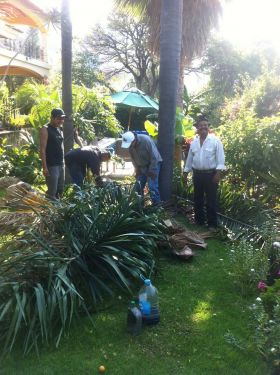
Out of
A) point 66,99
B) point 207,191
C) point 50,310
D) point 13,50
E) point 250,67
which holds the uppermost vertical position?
point 250,67

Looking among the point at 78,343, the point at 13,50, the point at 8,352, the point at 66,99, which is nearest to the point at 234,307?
the point at 78,343

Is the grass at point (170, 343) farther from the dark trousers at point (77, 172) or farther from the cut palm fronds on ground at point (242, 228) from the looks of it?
the dark trousers at point (77, 172)

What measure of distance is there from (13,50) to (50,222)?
18.1 m

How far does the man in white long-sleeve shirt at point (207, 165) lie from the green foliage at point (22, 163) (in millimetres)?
4235

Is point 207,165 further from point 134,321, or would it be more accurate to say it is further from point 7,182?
point 7,182

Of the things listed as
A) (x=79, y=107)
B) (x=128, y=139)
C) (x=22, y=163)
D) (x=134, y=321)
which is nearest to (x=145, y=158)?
(x=128, y=139)

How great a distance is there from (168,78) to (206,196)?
6.99 ft

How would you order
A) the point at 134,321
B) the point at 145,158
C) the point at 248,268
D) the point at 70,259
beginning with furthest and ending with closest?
the point at 145,158 → the point at 248,268 → the point at 70,259 → the point at 134,321

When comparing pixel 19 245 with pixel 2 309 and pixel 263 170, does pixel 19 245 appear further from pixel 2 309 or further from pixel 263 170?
pixel 263 170

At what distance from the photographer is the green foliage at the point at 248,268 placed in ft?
13.7

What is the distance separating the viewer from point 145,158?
674 centimetres

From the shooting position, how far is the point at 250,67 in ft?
108

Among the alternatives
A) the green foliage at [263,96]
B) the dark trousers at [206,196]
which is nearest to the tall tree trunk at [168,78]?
the dark trousers at [206,196]

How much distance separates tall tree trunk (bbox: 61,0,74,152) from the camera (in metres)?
7.95
